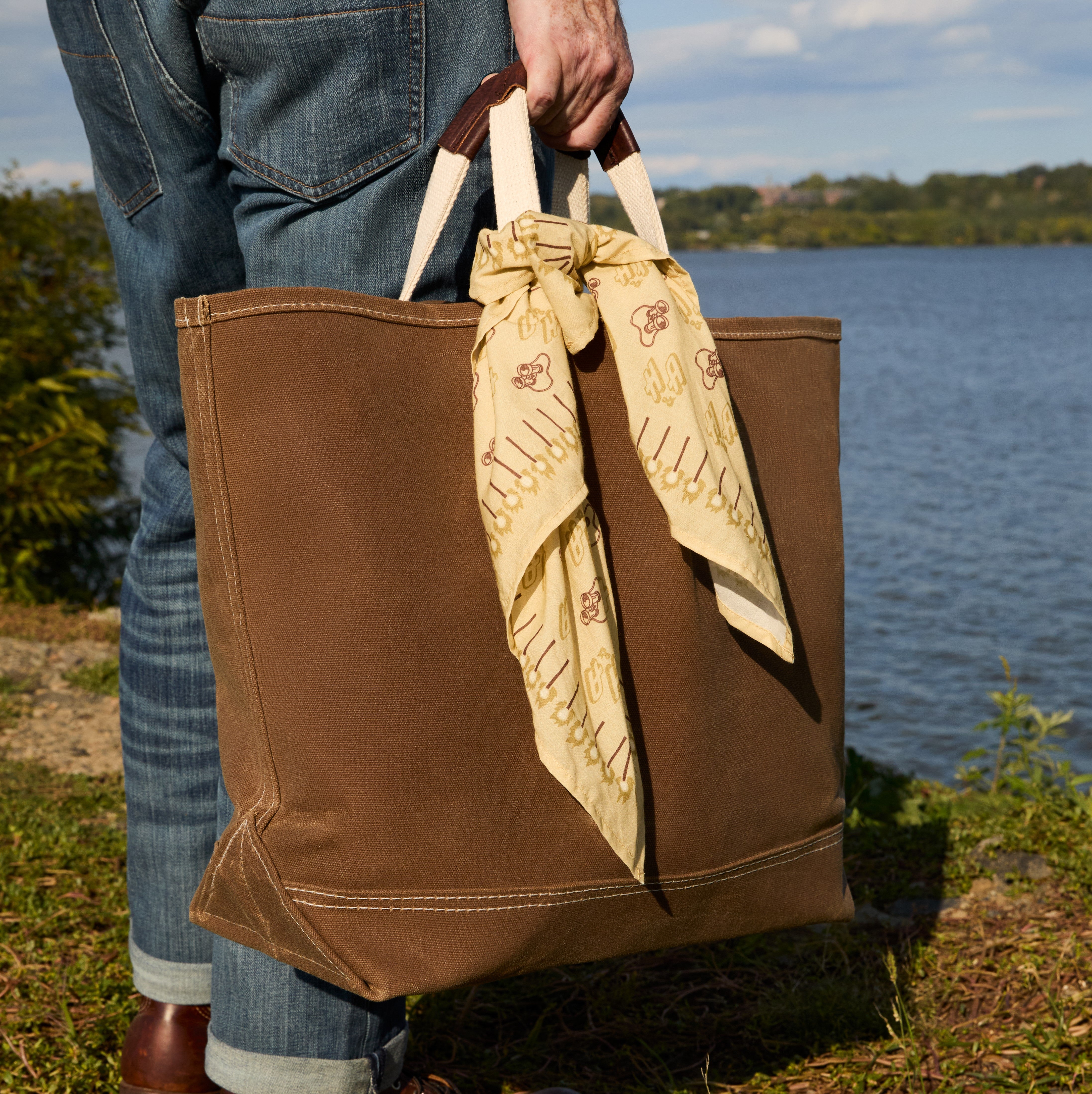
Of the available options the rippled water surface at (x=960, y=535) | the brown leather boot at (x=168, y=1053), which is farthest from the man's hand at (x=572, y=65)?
the rippled water surface at (x=960, y=535)

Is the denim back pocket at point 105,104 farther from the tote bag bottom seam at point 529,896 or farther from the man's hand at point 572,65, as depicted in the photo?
the tote bag bottom seam at point 529,896

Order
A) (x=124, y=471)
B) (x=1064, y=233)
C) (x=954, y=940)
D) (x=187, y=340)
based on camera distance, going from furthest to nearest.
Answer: (x=1064, y=233)
(x=124, y=471)
(x=954, y=940)
(x=187, y=340)

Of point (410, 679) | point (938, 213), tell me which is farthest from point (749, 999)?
point (938, 213)

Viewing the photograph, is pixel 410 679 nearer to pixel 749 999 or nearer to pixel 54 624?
pixel 749 999

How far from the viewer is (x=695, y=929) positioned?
1366 millimetres

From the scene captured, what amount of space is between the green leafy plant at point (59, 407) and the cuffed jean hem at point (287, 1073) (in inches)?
153

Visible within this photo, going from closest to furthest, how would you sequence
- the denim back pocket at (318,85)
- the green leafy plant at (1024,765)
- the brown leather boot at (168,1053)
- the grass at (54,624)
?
the denim back pocket at (318,85) → the brown leather boot at (168,1053) → the green leafy plant at (1024,765) → the grass at (54,624)

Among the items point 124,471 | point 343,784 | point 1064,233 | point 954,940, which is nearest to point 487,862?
point 343,784

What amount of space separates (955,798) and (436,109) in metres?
2.31

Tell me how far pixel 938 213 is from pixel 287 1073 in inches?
2767

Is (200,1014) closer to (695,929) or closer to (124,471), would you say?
Answer: (695,929)

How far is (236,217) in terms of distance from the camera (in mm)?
1423

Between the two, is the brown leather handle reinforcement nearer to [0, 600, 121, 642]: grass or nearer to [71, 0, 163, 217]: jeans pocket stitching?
[71, 0, 163, 217]: jeans pocket stitching

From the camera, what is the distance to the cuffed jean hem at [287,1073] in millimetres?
1350
